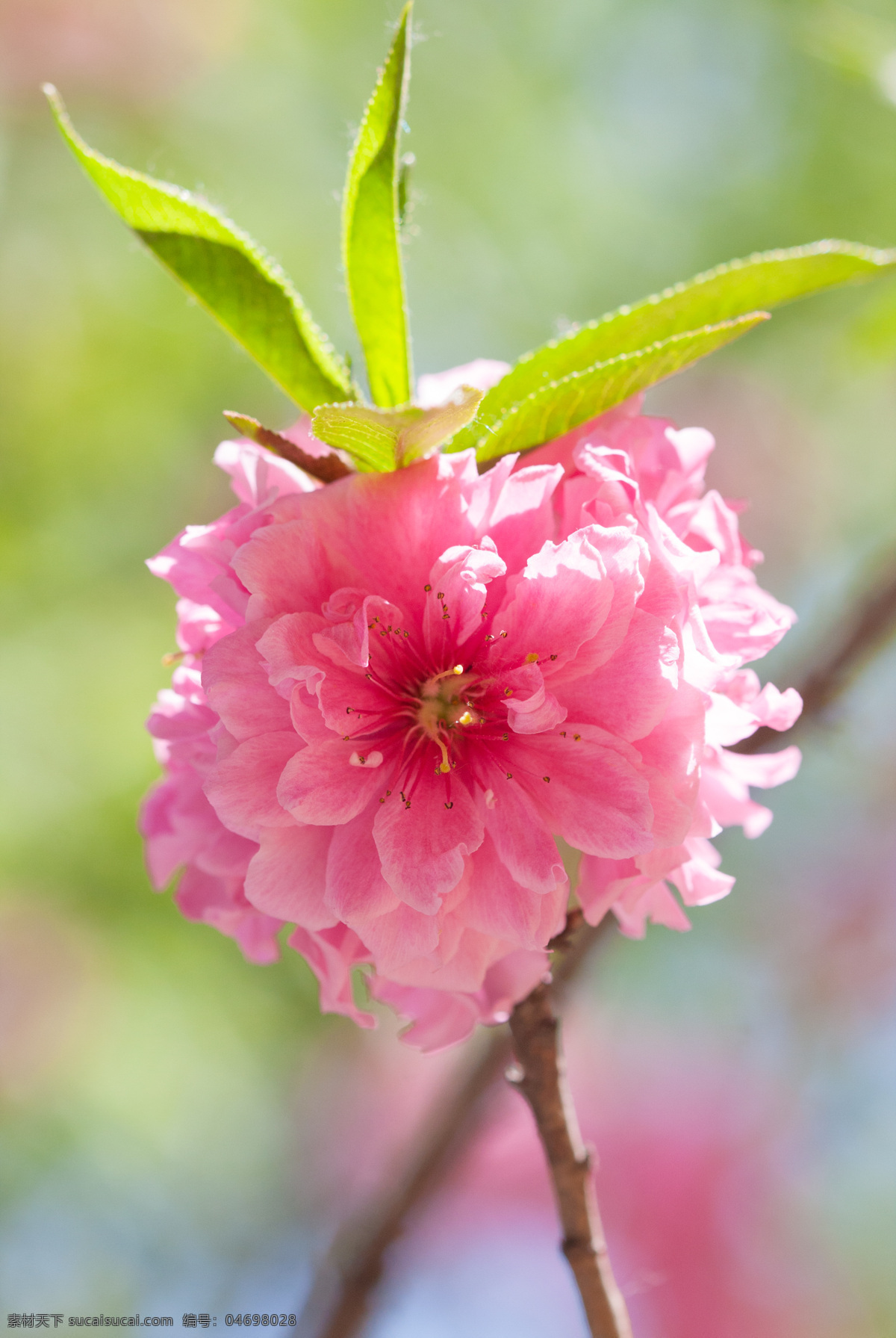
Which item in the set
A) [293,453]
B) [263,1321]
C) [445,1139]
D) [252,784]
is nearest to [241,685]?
[252,784]

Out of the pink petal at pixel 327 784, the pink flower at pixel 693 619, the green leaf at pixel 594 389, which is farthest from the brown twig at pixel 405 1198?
the green leaf at pixel 594 389

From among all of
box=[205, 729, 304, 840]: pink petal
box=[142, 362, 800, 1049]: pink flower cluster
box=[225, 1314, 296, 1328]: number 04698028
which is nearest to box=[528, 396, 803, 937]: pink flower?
box=[142, 362, 800, 1049]: pink flower cluster

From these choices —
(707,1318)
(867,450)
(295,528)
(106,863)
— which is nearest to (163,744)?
(295,528)

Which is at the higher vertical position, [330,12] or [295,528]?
[330,12]

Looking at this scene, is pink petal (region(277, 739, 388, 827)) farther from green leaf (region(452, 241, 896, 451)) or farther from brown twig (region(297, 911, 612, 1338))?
brown twig (region(297, 911, 612, 1338))

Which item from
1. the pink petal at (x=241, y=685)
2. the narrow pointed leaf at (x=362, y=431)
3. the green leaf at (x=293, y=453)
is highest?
the green leaf at (x=293, y=453)

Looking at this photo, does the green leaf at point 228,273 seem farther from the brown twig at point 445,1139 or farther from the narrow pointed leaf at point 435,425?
the brown twig at point 445,1139

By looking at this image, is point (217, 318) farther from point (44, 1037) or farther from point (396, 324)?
point (44, 1037)
